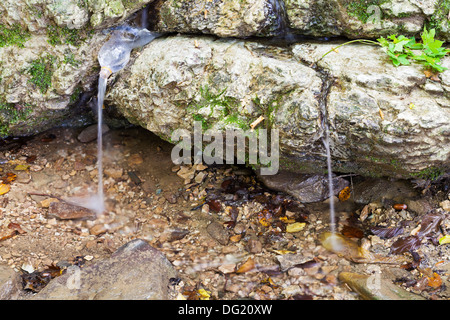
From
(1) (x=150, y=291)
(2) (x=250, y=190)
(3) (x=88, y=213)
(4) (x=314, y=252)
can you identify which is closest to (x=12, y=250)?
(3) (x=88, y=213)

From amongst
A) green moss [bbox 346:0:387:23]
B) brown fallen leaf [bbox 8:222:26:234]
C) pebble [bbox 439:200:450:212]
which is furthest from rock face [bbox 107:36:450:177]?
brown fallen leaf [bbox 8:222:26:234]

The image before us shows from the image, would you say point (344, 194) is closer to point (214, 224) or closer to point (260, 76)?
point (214, 224)

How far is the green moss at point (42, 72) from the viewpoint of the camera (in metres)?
4.11

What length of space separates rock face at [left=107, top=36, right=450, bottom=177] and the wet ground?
1.91 feet

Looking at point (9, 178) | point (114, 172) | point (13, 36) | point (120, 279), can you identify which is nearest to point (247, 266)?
point (120, 279)

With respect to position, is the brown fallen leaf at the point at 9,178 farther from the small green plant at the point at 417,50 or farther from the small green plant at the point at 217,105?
the small green plant at the point at 417,50

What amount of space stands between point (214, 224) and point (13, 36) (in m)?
2.88

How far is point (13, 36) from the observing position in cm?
404

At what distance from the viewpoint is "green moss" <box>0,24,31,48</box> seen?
400 cm

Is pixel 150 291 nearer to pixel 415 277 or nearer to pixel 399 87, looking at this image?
pixel 415 277

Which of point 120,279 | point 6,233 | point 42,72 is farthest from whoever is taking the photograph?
point 42,72

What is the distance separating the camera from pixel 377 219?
A: 159 inches

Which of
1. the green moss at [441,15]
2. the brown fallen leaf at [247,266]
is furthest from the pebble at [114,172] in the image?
the green moss at [441,15]

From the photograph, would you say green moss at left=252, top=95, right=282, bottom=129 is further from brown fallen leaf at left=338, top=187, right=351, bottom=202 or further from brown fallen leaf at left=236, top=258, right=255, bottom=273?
brown fallen leaf at left=338, top=187, right=351, bottom=202
